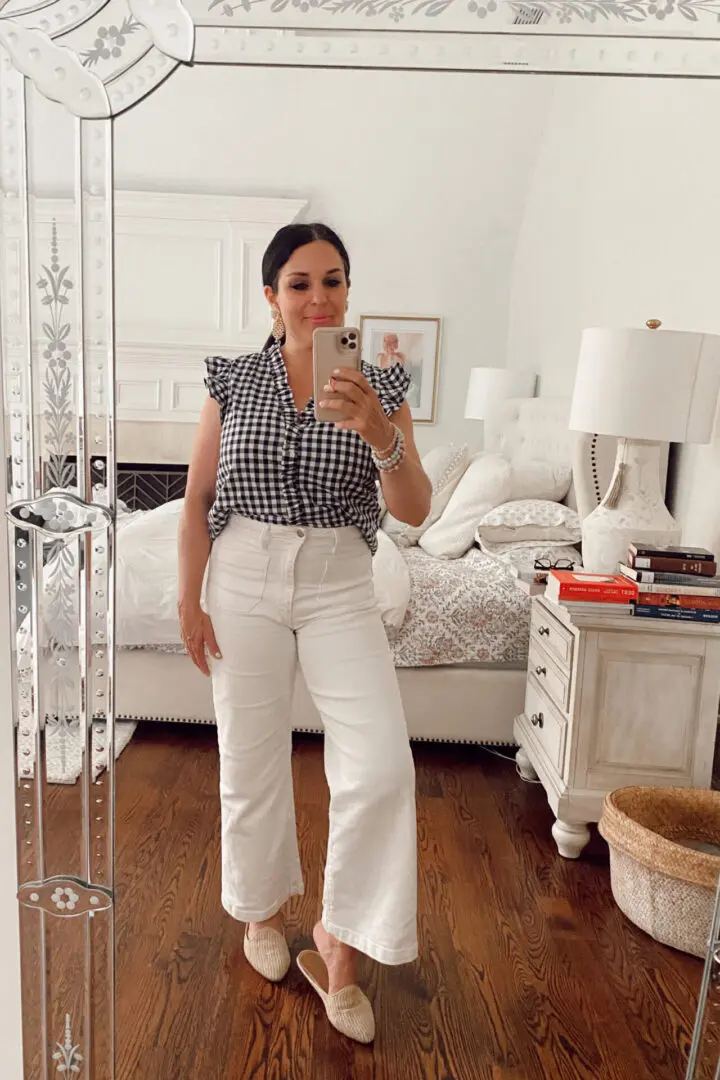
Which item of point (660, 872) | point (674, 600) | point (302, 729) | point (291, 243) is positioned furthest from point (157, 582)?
point (660, 872)

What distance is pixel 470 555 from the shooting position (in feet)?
7.45

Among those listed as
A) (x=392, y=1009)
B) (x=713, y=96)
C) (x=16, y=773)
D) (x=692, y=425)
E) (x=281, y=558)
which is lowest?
(x=392, y=1009)

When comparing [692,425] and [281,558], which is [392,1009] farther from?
[692,425]

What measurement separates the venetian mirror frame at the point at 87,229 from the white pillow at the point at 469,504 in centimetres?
95

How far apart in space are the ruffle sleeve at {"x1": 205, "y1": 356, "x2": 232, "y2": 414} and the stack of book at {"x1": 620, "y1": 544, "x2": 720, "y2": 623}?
101cm

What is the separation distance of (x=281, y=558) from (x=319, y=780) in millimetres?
946

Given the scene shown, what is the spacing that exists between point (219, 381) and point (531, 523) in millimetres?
1041

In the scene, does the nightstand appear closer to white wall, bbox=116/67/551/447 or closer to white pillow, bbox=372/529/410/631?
white pillow, bbox=372/529/410/631

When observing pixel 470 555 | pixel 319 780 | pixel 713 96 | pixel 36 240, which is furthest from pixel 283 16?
pixel 319 780

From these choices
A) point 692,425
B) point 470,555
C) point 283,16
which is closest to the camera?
point 283,16

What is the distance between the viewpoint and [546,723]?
2.12 metres

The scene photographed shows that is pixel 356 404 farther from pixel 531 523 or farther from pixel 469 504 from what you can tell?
pixel 531 523

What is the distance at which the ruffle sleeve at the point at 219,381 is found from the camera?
4.70 ft

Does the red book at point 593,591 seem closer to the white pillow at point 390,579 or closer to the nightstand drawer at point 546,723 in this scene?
the nightstand drawer at point 546,723
